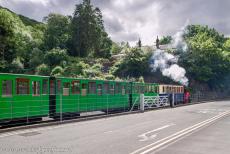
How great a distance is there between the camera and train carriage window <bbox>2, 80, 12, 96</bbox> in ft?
47.7

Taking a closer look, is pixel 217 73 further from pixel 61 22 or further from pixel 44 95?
pixel 44 95

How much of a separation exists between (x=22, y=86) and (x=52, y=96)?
96.7 inches

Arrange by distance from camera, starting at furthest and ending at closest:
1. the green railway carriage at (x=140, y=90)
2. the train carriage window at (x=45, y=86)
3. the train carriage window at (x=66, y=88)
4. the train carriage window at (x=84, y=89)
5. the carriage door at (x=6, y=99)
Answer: the green railway carriage at (x=140, y=90)
the train carriage window at (x=84, y=89)
the train carriage window at (x=66, y=88)
the train carriage window at (x=45, y=86)
the carriage door at (x=6, y=99)

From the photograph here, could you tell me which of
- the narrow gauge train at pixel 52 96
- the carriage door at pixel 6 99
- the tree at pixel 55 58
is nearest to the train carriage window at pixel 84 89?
the narrow gauge train at pixel 52 96

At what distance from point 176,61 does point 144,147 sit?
49872 millimetres

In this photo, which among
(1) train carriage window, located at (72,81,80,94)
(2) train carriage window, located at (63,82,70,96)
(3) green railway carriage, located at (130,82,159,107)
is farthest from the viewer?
(3) green railway carriage, located at (130,82,159,107)

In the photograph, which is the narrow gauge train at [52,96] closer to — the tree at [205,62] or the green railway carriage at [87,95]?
the green railway carriage at [87,95]

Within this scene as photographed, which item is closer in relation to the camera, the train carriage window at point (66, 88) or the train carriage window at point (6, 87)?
the train carriage window at point (6, 87)

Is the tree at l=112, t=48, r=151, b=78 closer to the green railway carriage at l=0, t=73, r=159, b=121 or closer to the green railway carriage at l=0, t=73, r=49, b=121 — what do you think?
the green railway carriage at l=0, t=73, r=159, b=121

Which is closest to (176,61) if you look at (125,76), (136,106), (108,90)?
(125,76)

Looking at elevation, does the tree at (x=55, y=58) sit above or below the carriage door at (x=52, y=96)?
above

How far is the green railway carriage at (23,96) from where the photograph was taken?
573 inches

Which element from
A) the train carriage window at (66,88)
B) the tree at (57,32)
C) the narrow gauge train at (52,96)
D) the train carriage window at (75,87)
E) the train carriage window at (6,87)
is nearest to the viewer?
the train carriage window at (6,87)

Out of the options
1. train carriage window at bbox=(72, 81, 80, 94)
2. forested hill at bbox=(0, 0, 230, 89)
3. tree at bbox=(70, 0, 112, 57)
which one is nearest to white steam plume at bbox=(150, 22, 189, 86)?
forested hill at bbox=(0, 0, 230, 89)
